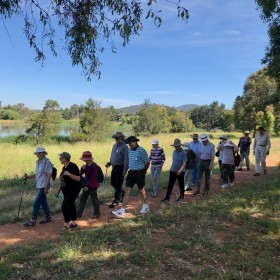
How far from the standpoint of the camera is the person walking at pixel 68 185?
6.44 meters

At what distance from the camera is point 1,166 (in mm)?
15938

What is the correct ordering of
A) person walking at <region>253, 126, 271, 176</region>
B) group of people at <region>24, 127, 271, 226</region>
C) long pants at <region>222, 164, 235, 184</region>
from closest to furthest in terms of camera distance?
group of people at <region>24, 127, 271, 226</region> < long pants at <region>222, 164, 235, 184</region> < person walking at <region>253, 126, 271, 176</region>

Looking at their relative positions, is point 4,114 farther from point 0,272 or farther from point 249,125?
point 0,272

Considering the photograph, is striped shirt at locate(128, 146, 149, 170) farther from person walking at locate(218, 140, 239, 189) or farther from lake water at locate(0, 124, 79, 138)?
lake water at locate(0, 124, 79, 138)

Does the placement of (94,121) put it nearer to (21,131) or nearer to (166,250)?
(21,131)

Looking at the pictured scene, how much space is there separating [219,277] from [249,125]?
4307cm

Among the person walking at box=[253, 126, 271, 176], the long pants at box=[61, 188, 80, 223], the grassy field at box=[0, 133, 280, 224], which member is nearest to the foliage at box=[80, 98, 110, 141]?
the grassy field at box=[0, 133, 280, 224]

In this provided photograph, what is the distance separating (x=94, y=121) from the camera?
4609cm

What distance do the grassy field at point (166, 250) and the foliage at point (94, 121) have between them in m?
39.4

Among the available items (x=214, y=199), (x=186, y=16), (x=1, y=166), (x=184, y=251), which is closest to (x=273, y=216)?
(x=214, y=199)

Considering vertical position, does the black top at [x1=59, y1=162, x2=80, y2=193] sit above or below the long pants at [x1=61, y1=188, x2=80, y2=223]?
above

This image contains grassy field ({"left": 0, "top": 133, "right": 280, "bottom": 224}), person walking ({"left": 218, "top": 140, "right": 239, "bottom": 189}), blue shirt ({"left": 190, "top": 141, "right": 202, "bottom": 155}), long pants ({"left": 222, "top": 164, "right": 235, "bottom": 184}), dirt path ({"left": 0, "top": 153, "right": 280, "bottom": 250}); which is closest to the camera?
dirt path ({"left": 0, "top": 153, "right": 280, "bottom": 250})

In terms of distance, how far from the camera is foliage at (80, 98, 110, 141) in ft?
151

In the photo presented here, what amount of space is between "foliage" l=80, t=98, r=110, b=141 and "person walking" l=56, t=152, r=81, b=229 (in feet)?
129
